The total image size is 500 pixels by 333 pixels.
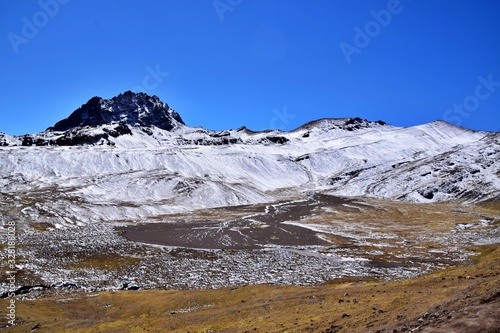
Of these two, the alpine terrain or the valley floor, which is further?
the alpine terrain

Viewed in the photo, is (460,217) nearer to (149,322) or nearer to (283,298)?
(283,298)

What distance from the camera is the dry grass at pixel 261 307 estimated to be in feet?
81.6

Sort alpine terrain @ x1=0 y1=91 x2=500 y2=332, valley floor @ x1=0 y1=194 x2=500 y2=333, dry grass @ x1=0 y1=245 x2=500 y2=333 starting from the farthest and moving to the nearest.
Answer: alpine terrain @ x1=0 y1=91 x2=500 y2=332 → valley floor @ x1=0 y1=194 x2=500 y2=333 → dry grass @ x1=0 y1=245 x2=500 y2=333

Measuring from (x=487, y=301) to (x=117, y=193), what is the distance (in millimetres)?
162227

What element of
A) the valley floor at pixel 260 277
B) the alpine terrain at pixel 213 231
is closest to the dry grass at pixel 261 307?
the valley floor at pixel 260 277

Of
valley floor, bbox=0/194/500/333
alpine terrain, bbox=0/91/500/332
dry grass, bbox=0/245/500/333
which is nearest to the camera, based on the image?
dry grass, bbox=0/245/500/333

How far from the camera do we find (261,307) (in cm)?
3575

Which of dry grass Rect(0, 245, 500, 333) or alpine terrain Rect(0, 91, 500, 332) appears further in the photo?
alpine terrain Rect(0, 91, 500, 332)

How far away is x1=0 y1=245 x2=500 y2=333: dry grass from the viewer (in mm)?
24859

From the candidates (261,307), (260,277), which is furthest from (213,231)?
(261,307)

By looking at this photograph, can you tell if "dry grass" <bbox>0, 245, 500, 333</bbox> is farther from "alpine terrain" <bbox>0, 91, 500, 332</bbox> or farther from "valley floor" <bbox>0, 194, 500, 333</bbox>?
"alpine terrain" <bbox>0, 91, 500, 332</bbox>

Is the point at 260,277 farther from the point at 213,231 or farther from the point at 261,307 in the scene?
the point at 213,231

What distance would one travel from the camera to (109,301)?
4541cm

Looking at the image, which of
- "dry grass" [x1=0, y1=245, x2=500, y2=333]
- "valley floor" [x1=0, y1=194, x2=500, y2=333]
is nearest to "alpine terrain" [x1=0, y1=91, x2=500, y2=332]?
"valley floor" [x1=0, y1=194, x2=500, y2=333]
